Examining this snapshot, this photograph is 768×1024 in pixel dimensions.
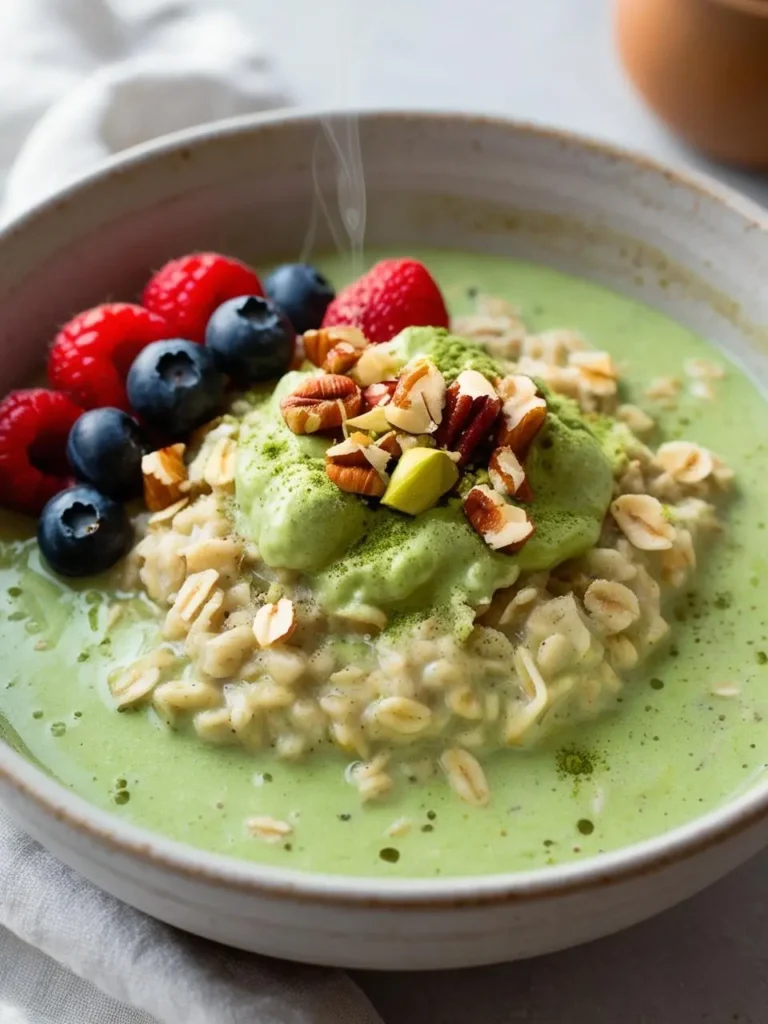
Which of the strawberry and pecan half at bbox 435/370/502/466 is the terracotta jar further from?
pecan half at bbox 435/370/502/466

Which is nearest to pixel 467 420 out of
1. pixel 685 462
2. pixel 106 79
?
pixel 685 462

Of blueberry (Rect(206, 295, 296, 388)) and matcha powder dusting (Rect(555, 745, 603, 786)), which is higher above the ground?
blueberry (Rect(206, 295, 296, 388))

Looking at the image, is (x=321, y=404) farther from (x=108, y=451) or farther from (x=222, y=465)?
(x=108, y=451)

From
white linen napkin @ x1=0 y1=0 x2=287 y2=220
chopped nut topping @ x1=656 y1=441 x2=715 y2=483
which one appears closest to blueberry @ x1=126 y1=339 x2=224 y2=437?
white linen napkin @ x1=0 y1=0 x2=287 y2=220

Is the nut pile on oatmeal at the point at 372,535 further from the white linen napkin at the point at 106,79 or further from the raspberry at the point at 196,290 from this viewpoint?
the white linen napkin at the point at 106,79

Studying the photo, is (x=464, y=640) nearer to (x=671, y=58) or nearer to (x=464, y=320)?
(x=464, y=320)

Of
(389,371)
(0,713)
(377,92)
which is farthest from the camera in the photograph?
(377,92)

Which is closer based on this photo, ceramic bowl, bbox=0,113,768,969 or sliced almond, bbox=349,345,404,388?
sliced almond, bbox=349,345,404,388

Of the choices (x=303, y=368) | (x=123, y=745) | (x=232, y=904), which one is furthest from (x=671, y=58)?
(x=232, y=904)
